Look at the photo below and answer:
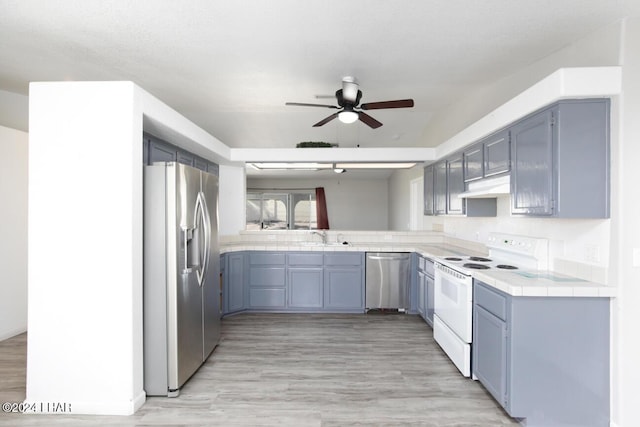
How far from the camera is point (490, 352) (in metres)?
2.27

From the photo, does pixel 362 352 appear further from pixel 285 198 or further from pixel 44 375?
pixel 285 198

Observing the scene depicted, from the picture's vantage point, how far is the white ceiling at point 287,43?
2041mm

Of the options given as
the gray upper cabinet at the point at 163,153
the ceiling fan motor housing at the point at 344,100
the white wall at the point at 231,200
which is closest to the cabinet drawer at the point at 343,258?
the white wall at the point at 231,200

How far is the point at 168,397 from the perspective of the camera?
7.61 ft

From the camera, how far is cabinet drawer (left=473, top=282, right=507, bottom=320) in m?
2.12

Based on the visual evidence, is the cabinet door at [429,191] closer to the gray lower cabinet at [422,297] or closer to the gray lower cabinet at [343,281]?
the gray lower cabinet at [422,297]

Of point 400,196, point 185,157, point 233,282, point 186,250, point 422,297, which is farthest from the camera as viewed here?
point 400,196

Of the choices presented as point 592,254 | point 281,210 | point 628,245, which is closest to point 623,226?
point 628,245

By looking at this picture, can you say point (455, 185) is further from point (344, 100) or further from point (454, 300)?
point (344, 100)

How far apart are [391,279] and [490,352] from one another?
195 centimetres

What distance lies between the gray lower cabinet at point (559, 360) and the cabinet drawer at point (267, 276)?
2802mm

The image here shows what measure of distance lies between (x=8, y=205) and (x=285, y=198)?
608cm

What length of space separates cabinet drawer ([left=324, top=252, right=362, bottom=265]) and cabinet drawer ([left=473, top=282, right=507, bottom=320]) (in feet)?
6.09

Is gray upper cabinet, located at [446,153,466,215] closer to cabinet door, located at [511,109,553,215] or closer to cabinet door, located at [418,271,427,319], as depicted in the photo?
cabinet door, located at [418,271,427,319]
